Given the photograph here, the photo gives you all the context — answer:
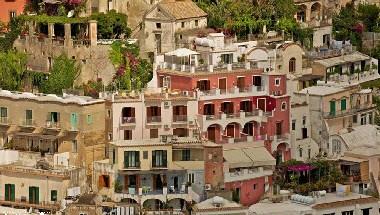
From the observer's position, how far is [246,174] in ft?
276

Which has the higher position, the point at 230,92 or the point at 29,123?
the point at 230,92

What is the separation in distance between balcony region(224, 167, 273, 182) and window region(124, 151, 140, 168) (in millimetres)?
3194

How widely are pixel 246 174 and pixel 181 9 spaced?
380 inches

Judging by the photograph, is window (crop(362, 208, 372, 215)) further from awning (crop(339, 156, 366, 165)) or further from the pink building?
the pink building

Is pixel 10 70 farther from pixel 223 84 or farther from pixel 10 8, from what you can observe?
pixel 223 84

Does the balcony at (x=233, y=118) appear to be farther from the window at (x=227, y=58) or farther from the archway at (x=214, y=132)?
the window at (x=227, y=58)

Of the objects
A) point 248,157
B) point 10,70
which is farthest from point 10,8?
point 248,157

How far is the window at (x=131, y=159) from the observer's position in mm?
82875

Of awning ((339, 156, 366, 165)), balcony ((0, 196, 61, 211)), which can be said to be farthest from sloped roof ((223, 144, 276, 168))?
balcony ((0, 196, 61, 211))

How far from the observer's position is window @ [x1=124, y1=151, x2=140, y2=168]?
272 ft

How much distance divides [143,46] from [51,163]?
8.28 metres

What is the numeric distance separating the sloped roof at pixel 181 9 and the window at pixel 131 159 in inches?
365

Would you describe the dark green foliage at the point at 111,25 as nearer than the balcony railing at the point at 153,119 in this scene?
No

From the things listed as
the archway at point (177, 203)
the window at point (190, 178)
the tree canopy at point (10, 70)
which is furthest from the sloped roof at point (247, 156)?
the tree canopy at point (10, 70)
